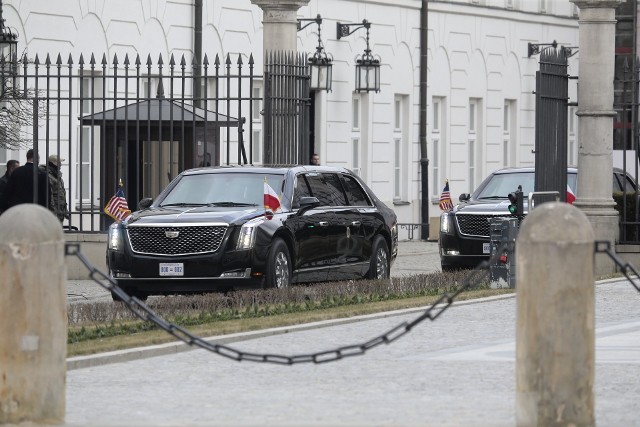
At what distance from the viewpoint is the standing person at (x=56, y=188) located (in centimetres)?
2608

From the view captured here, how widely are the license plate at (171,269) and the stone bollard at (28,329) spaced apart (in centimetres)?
959

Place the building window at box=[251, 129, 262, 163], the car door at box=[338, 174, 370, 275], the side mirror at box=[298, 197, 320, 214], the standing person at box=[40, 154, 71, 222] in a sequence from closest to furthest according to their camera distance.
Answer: the side mirror at box=[298, 197, 320, 214]
the car door at box=[338, 174, 370, 275]
the standing person at box=[40, 154, 71, 222]
the building window at box=[251, 129, 262, 163]

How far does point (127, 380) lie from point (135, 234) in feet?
24.6

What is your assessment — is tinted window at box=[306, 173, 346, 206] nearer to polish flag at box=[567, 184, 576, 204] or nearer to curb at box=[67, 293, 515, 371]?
curb at box=[67, 293, 515, 371]

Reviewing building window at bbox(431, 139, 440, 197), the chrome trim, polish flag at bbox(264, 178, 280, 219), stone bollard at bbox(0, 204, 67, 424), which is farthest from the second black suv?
building window at bbox(431, 139, 440, 197)

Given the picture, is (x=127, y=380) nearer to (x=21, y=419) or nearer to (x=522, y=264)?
(x=21, y=419)

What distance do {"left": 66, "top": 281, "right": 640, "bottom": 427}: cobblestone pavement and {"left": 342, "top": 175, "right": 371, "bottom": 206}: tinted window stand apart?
6413mm

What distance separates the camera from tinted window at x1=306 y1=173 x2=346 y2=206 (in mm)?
22641

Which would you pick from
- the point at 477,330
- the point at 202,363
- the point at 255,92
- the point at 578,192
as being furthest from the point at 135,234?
Answer: the point at 255,92

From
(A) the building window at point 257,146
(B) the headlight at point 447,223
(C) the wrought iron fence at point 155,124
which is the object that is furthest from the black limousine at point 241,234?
(A) the building window at point 257,146

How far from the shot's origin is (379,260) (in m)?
23.7

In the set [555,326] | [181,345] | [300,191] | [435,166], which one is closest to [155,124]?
[300,191]

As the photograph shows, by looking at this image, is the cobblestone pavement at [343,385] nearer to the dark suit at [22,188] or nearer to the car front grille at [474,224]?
the dark suit at [22,188]

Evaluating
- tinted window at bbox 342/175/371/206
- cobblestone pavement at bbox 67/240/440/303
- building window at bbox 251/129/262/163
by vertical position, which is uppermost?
building window at bbox 251/129/262/163
